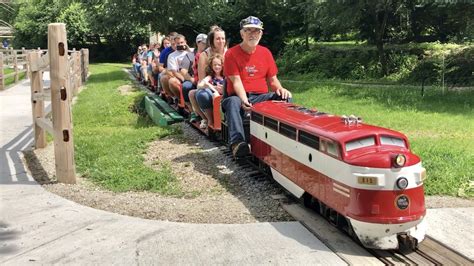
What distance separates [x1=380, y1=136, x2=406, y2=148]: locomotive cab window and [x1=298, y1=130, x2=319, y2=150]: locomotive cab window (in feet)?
1.80

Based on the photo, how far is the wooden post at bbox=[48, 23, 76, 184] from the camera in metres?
6.25

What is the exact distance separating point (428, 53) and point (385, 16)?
2304mm

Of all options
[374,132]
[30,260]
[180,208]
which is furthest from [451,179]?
[30,260]

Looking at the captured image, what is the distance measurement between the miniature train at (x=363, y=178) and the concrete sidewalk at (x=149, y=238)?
0.32 metres

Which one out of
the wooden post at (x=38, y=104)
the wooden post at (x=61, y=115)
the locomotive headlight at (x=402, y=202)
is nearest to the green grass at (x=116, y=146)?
the wooden post at (x=61, y=115)

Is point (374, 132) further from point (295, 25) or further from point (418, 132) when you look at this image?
point (295, 25)

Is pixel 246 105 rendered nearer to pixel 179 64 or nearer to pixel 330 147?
pixel 330 147

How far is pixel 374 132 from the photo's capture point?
4.21 metres

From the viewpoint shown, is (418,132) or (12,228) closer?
(12,228)

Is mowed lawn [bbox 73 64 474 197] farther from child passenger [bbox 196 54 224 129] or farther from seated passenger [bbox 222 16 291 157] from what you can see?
child passenger [bbox 196 54 224 129]

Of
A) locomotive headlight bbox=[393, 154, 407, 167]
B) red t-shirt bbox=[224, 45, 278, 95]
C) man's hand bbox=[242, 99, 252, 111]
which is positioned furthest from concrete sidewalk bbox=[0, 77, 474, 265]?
red t-shirt bbox=[224, 45, 278, 95]

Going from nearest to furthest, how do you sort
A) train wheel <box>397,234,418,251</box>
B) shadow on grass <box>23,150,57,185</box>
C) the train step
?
train wheel <box>397,234,418,251</box> < shadow on grass <box>23,150,57,185</box> < the train step

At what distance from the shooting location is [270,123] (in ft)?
18.8

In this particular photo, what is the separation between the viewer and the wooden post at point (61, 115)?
246 inches
